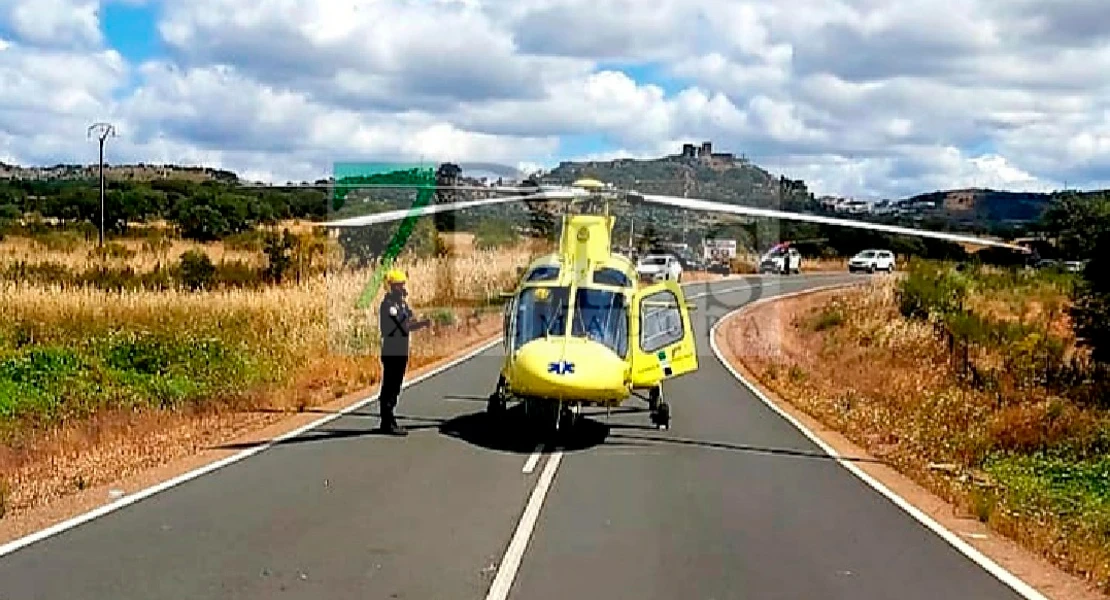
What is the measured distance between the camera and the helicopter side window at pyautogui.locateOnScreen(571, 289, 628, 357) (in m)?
17.9

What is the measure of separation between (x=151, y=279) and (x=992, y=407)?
29421 millimetres

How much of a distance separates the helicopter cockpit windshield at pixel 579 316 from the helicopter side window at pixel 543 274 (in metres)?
0.20

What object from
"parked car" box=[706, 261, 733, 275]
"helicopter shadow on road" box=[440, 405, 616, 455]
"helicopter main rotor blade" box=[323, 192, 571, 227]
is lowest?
"parked car" box=[706, 261, 733, 275]

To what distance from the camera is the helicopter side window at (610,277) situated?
18578 millimetres

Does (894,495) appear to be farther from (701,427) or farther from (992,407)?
(992,407)

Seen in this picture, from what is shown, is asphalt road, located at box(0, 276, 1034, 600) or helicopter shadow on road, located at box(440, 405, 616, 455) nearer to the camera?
asphalt road, located at box(0, 276, 1034, 600)

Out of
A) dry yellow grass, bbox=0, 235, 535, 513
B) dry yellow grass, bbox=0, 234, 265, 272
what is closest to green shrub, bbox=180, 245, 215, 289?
dry yellow grass, bbox=0, 234, 265, 272

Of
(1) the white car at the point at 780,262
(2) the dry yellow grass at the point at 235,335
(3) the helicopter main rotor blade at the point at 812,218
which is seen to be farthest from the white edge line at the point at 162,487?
(1) the white car at the point at 780,262

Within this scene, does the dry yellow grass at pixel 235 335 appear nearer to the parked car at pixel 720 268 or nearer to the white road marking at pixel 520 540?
the white road marking at pixel 520 540

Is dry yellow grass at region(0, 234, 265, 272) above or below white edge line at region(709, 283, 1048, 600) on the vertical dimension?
below

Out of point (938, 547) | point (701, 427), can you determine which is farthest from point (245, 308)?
point (938, 547)

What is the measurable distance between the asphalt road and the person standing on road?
435 millimetres

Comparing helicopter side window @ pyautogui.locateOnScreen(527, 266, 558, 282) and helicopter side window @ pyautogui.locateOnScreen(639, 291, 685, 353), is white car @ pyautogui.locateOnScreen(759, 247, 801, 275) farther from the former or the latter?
helicopter side window @ pyautogui.locateOnScreen(527, 266, 558, 282)

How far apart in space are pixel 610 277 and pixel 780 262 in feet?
241
